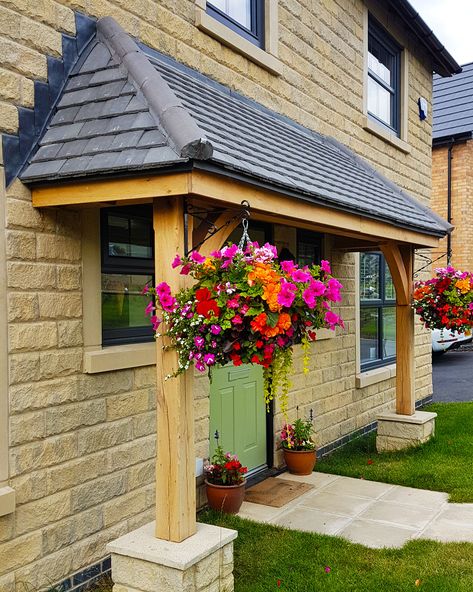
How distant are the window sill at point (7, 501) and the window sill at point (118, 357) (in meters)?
0.93

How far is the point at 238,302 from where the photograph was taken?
126 inches

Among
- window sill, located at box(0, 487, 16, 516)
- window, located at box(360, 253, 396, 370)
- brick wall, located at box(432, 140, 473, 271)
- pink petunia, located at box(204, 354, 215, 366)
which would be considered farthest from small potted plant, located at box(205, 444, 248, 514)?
brick wall, located at box(432, 140, 473, 271)

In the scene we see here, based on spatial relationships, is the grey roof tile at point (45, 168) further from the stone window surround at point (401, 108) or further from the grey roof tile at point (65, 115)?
the stone window surround at point (401, 108)

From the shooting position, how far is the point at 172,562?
11.0 feet

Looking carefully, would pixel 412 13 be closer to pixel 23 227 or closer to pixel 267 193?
pixel 267 193

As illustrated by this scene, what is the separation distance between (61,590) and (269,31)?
18.3 ft

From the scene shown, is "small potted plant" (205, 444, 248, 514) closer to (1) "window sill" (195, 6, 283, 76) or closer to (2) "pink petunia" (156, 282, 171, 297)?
(2) "pink petunia" (156, 282, 171, 297)

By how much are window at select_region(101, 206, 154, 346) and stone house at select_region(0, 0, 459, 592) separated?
0.01m

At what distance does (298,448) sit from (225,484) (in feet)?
5.15

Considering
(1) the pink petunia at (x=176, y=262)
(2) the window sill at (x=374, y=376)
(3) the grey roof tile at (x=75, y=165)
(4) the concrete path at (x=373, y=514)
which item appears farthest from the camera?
(2) the window sill at (x=374, y=376)

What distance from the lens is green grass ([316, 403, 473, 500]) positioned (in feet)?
21.2

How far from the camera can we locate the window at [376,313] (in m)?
9.31

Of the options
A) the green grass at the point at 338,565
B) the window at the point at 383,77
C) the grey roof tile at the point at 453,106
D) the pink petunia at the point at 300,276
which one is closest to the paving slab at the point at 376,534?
the green grass at the point at 338,565

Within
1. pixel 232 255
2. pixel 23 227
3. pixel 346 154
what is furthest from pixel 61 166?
pixel 346 154
